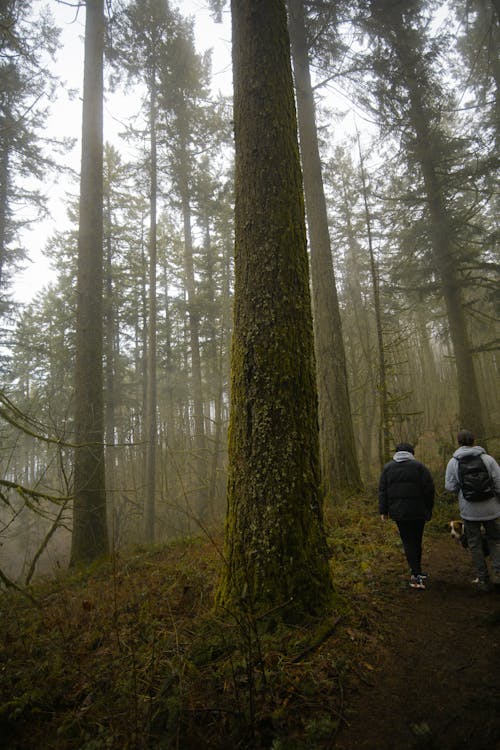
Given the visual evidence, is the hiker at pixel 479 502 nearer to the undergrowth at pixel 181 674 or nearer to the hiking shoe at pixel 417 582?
the hiking shoe at pixel 417 582

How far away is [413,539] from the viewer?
4.35 m

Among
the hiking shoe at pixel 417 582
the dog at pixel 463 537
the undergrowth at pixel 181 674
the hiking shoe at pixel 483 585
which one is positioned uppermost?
the dog at pixel 463 537

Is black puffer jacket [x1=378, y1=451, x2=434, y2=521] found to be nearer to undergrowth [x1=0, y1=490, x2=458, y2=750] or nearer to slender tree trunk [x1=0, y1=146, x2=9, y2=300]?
undergrowth [x1=0, y1=490, x2=458, y2=750]

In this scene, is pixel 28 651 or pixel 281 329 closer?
pixel 28 651

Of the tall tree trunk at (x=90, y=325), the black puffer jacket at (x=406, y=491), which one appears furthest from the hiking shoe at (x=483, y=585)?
the tall tree trunk at (x=90, y=325)

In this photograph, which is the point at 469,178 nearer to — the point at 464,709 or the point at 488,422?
the point at 488,422

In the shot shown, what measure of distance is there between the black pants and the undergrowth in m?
0.56

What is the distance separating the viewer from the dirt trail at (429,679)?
1.95 meters

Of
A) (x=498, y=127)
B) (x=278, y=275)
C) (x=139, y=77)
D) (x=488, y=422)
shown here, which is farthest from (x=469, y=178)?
(x=278, y=275)

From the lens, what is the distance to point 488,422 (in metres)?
14.9

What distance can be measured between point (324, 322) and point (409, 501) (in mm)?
4769

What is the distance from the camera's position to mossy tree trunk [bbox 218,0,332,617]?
3.01 meters

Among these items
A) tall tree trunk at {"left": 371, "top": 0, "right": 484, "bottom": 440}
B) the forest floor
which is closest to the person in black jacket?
the forest floor

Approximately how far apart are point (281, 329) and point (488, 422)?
1531 centimetres
